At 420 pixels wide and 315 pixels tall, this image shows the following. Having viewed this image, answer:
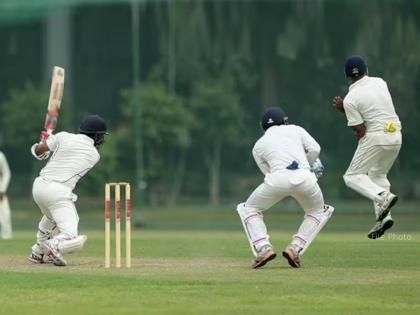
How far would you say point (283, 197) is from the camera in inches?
495

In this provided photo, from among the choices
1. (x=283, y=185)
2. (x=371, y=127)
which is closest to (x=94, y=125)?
(x=283, y=185)

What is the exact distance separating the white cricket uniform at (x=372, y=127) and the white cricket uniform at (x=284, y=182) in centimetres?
112

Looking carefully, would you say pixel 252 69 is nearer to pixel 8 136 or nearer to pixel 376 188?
pixel 8 136

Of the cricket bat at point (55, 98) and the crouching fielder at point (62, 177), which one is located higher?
the cricket bat at point (55, 98)

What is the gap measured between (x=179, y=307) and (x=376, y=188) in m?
4.76

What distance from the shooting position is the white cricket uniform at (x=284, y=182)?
40.6 ft

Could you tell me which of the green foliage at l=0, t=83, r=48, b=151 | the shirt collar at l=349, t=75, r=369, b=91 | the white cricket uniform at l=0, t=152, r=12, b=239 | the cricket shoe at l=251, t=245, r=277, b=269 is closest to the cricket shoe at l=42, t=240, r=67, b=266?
the cricket shoe at l=251, t=245, r=277, b=269

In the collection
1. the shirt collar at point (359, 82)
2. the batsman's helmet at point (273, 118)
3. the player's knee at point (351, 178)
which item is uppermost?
the shirt collar at point (359, 82)

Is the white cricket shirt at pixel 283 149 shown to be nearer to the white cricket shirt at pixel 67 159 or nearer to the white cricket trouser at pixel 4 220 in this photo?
the white cricket shirt at pixel 67 159

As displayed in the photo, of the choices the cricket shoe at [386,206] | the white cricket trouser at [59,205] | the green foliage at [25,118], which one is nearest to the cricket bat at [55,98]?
the white cricket trouser at [59,205]

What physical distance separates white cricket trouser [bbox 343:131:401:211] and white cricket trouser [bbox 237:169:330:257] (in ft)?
3.83

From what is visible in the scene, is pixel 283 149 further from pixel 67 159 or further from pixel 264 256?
pixel 67 159

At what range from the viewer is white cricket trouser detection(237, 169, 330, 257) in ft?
40.5

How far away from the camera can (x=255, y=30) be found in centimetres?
3012
